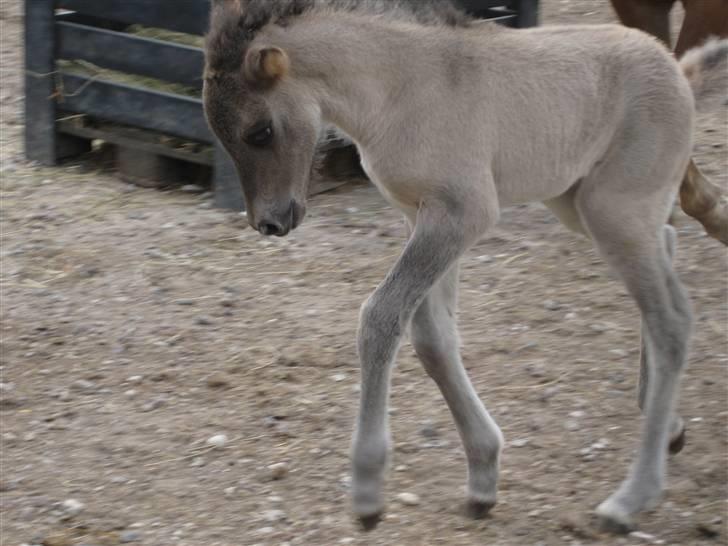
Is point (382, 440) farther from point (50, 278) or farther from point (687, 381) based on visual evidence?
point (50, 278)

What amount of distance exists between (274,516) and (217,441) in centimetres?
56

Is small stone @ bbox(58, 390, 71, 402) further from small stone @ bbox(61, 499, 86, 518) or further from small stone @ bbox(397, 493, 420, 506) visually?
small stone @ bbox(397, 493, 420, 506)

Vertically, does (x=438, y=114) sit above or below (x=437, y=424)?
above

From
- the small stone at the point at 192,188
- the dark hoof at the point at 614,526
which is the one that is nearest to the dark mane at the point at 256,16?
the dark hoof at the point at 614,526

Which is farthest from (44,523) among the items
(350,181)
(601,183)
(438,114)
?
(350,181)

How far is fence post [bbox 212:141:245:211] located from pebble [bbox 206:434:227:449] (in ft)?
6.86

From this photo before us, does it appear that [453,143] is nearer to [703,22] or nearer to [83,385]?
[83,385]

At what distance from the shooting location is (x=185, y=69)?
21.9ft

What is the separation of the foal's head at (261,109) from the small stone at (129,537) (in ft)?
3.40

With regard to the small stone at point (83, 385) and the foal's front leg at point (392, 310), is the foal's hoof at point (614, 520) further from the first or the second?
the small stone at point (83, 385)

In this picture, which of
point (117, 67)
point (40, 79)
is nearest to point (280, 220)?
point (117, 67)

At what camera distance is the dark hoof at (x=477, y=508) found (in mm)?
3873

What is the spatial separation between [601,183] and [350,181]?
310 cm

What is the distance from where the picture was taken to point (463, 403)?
12.6ft
